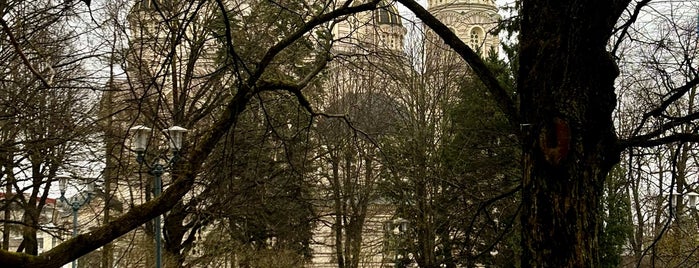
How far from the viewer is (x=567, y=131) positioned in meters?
4.29

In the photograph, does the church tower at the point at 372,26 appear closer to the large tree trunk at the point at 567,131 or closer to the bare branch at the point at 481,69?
the bare branch at the point at 481,69

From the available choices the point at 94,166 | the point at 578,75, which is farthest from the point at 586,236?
the point at 94,166

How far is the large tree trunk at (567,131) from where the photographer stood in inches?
167

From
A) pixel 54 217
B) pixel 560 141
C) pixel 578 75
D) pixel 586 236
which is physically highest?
pixel 54 217

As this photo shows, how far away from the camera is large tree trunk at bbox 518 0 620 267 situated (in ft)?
13.9

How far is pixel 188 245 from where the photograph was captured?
1939cm

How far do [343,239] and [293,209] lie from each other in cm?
485

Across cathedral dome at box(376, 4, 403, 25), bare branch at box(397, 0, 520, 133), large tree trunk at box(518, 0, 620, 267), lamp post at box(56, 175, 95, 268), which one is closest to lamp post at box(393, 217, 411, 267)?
lamp post at box(56, 175, 95, 268)

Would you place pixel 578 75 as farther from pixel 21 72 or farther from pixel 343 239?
pixel 343 239

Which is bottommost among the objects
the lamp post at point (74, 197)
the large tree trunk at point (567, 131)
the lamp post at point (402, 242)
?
the large tree trunk at point (567, 131)

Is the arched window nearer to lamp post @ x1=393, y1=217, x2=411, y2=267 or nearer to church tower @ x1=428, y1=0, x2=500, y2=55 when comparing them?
church tower @ x1=428, y1=0, x2=500, y2=55

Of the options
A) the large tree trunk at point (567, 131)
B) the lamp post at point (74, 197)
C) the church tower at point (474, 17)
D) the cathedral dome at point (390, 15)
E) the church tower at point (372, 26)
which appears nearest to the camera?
the large tree trunk at point (567, 131)

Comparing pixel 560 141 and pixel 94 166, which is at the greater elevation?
pixel 94 166

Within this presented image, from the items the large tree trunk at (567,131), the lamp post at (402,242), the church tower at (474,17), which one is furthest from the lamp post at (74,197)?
the large tree trunk at (567,131)
